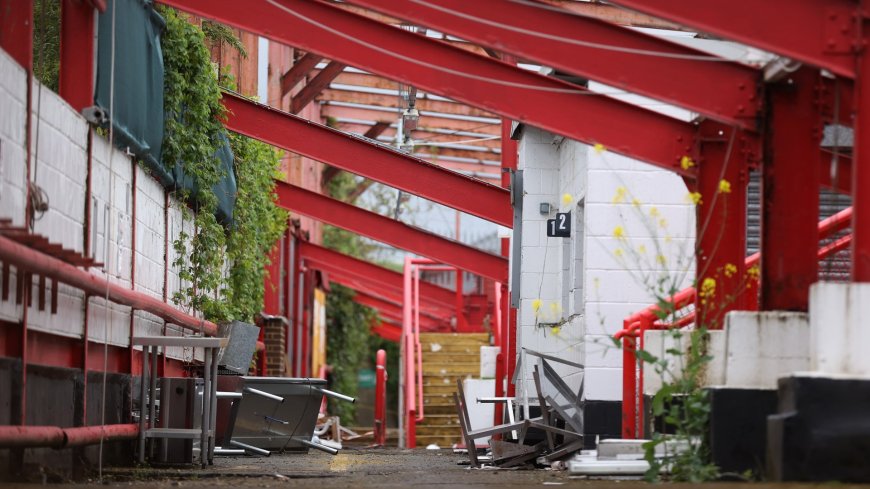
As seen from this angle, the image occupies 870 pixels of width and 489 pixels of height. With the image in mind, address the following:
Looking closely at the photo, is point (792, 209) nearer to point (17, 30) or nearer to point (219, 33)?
point (17, 30)

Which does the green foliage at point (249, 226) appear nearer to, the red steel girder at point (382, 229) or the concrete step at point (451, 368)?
the red steel girder at point (382, 229)

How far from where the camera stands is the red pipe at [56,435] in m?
6.94

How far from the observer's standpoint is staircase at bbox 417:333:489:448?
23.1 metres

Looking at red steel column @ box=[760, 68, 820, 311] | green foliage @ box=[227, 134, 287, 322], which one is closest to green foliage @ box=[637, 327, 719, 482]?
red steel column @ box=[760, 68, 820, 311]

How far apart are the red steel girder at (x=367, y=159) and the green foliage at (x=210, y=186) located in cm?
53

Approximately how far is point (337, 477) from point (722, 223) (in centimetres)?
295

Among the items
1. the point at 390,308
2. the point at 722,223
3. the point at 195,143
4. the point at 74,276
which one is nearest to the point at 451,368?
the point at 390,308

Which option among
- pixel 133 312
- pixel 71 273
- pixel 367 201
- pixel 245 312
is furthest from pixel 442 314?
pixel 71 273

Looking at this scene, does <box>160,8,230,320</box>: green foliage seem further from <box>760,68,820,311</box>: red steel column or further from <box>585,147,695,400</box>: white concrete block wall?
<box>760,68,820,311</box>: red steel column

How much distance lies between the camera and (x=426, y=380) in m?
24.7

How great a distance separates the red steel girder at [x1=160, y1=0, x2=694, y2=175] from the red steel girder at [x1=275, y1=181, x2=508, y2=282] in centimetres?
782

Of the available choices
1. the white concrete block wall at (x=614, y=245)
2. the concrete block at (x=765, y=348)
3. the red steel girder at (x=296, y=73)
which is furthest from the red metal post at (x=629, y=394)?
the red steel girder at (x=296, y=73)

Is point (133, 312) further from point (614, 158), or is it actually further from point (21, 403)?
point (614, 158)

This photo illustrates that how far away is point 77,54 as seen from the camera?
958 cm
